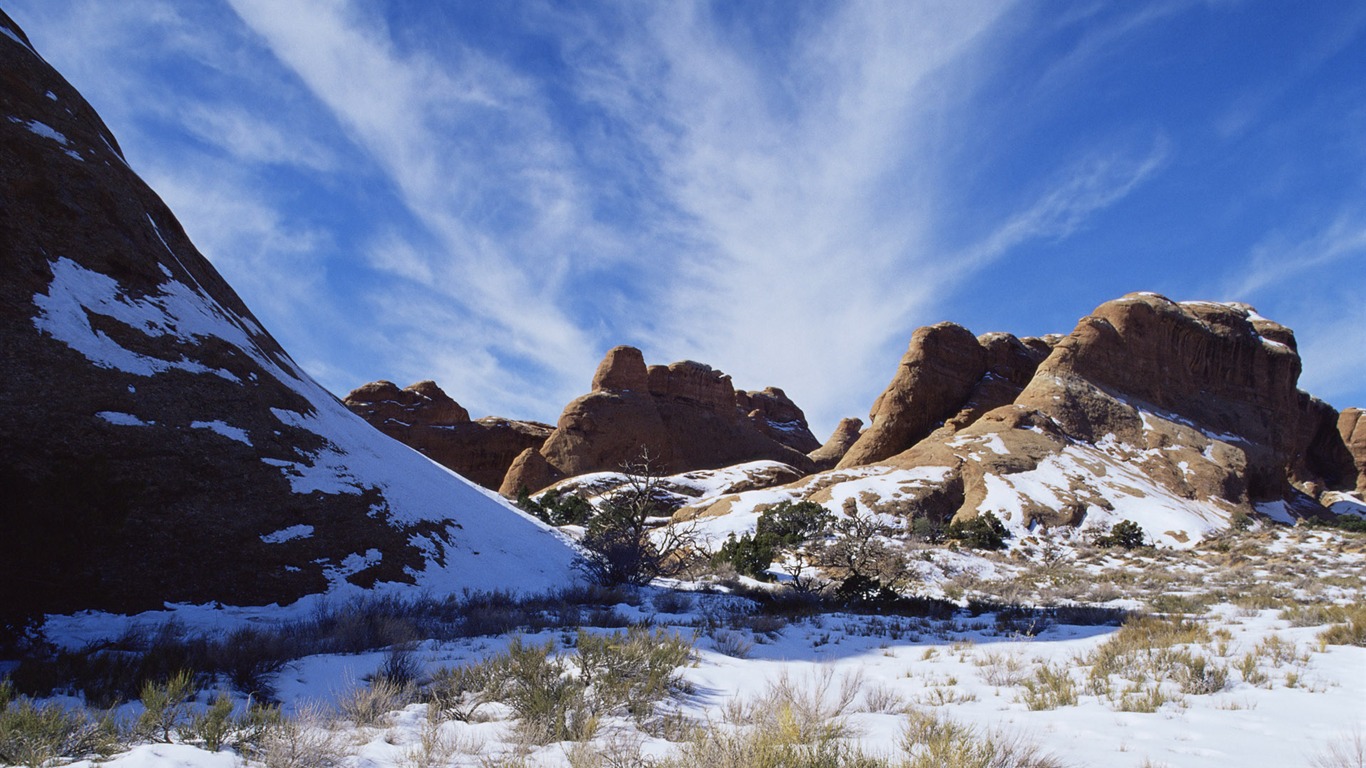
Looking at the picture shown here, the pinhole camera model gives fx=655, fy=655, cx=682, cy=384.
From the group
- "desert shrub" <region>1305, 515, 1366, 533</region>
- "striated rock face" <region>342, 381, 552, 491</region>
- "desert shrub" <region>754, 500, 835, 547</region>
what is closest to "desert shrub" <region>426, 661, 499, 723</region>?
"desert shrub" <region>754, 500, 835, 547</region>

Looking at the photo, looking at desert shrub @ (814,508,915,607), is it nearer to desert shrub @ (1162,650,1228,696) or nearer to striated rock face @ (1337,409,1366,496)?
desert shrub @ (1162,650,1228,696)

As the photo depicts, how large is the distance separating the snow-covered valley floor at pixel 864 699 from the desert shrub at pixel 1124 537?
76.4 ft

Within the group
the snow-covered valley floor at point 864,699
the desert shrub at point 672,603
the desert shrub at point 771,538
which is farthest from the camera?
the desert shrub at point 771,538

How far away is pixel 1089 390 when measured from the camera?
50.6 metres

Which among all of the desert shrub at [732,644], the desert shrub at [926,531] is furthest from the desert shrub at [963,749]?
the desert shrub at [926,531]

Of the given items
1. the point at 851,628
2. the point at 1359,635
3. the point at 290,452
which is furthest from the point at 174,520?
the point at 1359,635

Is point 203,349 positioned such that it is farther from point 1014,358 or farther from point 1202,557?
point 1014,358

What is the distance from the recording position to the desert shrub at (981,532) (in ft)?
103

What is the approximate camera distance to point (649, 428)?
69938mm

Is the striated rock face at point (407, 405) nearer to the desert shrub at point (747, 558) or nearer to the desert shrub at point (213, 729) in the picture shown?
the desert shrub at point (747, 558)

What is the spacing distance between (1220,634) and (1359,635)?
140 centimetres

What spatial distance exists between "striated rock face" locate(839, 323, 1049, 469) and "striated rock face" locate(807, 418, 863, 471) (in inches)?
667

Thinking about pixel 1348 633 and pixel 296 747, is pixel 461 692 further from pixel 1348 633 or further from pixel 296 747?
pixel 1348 633

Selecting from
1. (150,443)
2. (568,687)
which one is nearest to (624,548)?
(150,443)
